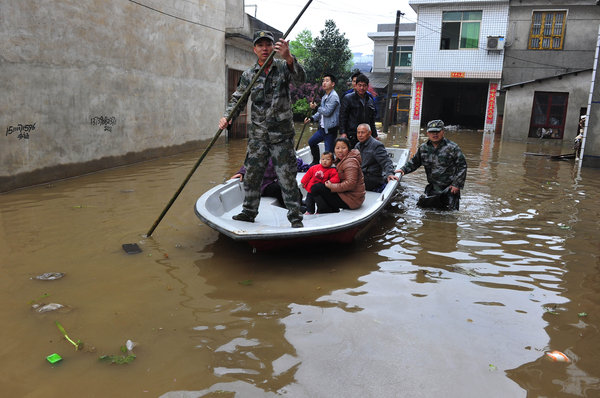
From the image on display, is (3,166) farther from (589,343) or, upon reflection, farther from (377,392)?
(589,343)

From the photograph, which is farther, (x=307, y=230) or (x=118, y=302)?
(x=307, y=230)

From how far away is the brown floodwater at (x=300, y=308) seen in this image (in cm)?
272

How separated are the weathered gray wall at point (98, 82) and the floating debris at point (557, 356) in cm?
737

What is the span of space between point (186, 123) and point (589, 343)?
1087 cm

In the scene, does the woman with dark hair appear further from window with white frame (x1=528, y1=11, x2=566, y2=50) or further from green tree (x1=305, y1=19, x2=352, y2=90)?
green tree (x1=305, y1=19, x2=352, y2=90)

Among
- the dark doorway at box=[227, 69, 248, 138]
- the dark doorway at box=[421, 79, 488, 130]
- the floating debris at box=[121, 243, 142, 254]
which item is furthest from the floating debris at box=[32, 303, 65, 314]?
the dark doorway at box=[421, 79, 488, 130]

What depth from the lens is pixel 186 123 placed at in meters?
12.3

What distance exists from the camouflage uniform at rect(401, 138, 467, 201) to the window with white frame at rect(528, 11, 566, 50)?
2108cm

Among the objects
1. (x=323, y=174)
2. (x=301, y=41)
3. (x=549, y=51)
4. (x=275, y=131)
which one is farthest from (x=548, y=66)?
(x=301, y=41)

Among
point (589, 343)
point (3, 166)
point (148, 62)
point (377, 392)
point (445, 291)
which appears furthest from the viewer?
point (148, 62)

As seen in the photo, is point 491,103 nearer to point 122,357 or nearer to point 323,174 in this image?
point 323,174

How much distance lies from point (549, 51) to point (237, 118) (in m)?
17.2

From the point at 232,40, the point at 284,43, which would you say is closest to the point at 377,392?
the point at 284,43

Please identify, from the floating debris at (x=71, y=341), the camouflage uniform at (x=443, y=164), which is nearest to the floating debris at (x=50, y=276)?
the floating debris at (x=71, y=341)
